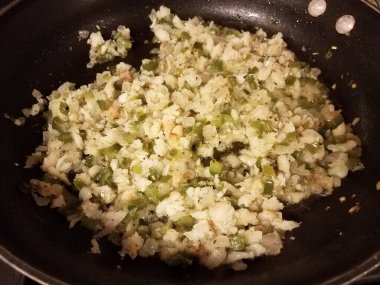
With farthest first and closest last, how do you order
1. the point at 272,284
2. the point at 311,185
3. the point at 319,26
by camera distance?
the point at 319,26, the point at 311,185, the point at 272,284

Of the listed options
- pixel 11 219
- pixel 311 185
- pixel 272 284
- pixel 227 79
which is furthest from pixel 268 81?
pixel 11 219

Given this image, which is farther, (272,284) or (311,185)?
(311,185)

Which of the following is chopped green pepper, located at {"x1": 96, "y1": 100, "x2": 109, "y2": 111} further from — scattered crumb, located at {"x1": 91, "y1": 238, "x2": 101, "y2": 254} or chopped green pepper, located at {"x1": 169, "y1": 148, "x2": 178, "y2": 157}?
scattered crumb, located at {"x1": 91, "y1": 238, "x2": 101, "y2": 254}

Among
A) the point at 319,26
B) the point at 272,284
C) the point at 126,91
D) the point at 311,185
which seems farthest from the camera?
the point at 319,26

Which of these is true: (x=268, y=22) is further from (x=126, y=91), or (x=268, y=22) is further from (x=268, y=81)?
(x=126, y=91)

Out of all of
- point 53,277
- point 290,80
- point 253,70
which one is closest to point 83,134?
point 53,277

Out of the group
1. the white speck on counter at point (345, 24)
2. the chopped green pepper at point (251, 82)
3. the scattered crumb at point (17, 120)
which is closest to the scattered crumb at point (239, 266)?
the chopped green pepper at point (251, 82)

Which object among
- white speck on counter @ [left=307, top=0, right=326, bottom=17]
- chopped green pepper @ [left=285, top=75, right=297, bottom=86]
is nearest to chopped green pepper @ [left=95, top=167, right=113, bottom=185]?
chopped green pepper @ [left=285, top=75, right=297, bottom=86]
